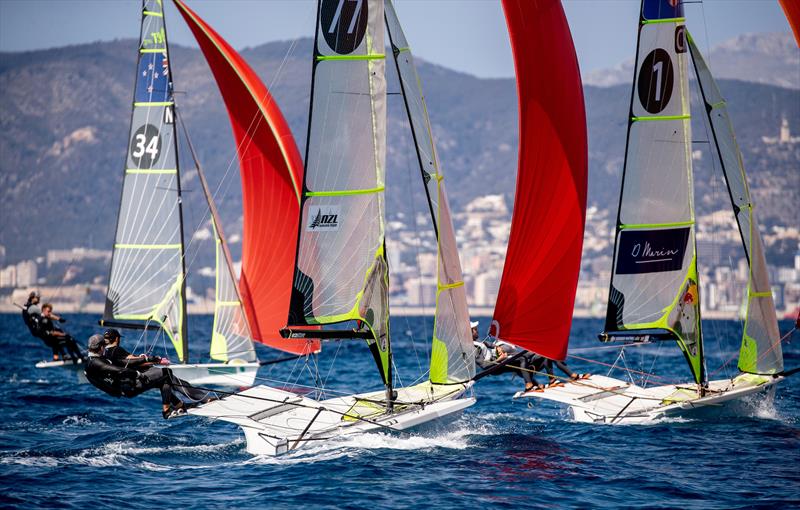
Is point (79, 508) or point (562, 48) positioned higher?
point (562, 48)

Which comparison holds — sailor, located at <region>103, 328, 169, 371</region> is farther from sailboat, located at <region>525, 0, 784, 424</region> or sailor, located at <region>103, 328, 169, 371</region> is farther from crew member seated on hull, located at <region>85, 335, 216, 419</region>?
sailboat, located at <region>525, 0, 784, 424</region>

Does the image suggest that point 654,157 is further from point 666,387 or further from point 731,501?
point 731,501

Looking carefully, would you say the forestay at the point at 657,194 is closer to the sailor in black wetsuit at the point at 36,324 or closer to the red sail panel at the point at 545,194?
the red sail panel at the point at 545,194

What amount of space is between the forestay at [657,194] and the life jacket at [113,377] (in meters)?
6.85

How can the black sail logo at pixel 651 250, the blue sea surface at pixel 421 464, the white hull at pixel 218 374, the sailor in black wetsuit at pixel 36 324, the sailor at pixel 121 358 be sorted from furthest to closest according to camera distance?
1. the sailor in black wetsuit at pixel 36 324
2. the white hull at pixel 218 374
3. the black sail logo at pixel 651 250
4. the sailor at pixel 121 358
5. the blue sea surface at pixel 421 464

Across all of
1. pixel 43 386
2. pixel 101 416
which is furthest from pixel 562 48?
pixel 43 386

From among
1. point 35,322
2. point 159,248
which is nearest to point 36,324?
point 35,322

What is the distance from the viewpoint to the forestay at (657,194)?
15859 millimetres

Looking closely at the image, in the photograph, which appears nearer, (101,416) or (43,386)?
(101,416)

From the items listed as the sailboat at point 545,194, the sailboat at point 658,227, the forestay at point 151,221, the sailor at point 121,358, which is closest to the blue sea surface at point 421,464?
the sailboat at point 658,227

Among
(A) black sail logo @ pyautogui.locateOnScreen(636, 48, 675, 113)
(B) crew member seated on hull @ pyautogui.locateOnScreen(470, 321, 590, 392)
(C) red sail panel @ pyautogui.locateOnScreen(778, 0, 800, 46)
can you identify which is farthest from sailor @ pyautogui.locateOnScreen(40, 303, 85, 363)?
(C) red sail panel @ pyautogui.locateOnScreen(778, 0, 800, 46)

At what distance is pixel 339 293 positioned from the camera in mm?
14203

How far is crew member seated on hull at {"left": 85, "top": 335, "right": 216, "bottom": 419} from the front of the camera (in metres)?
13.3

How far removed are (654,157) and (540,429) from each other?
4368mm
